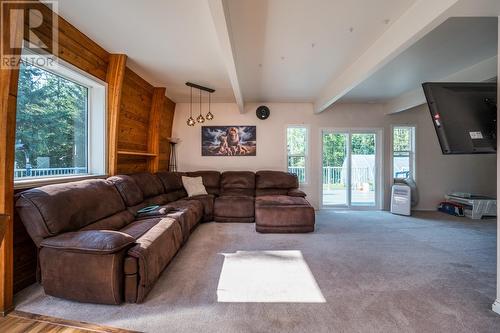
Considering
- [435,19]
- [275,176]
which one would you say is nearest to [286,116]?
[275,176]

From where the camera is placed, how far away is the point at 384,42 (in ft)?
7.91

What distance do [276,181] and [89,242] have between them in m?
3.62

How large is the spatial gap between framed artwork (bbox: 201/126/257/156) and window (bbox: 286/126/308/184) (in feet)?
2.88

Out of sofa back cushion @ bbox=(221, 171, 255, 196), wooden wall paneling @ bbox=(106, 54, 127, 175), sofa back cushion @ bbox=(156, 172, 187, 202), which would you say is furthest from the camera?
sofa back cushion @ bbox=(221, 171, 255, 196)

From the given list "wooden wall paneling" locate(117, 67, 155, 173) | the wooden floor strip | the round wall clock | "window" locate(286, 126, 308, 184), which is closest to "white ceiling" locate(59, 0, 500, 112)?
"wooden wall paneling" locate(117, 67, 155, 173)

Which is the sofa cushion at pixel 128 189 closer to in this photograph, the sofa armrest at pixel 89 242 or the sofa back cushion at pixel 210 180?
the sofa armrest at pixel 89 242

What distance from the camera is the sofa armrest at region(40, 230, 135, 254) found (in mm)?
1702

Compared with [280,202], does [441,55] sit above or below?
above

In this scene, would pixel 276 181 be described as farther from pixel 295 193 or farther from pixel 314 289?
pixel 314 289

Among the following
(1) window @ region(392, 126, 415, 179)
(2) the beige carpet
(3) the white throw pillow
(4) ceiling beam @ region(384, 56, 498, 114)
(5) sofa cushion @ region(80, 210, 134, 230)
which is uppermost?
(4) ceiling beam @ region(384, 56, 498, 114)

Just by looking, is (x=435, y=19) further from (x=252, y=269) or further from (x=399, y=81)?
(x=252, y=269)

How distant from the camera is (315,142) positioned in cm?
536

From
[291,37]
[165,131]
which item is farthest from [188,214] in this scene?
[291,37]

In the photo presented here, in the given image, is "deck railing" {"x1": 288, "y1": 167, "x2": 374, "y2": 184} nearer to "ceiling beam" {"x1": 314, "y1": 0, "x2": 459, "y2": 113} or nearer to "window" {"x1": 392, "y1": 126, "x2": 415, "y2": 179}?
"window" {"x1": 392, "y1": 126, "x2": 415, "y2": 179}
